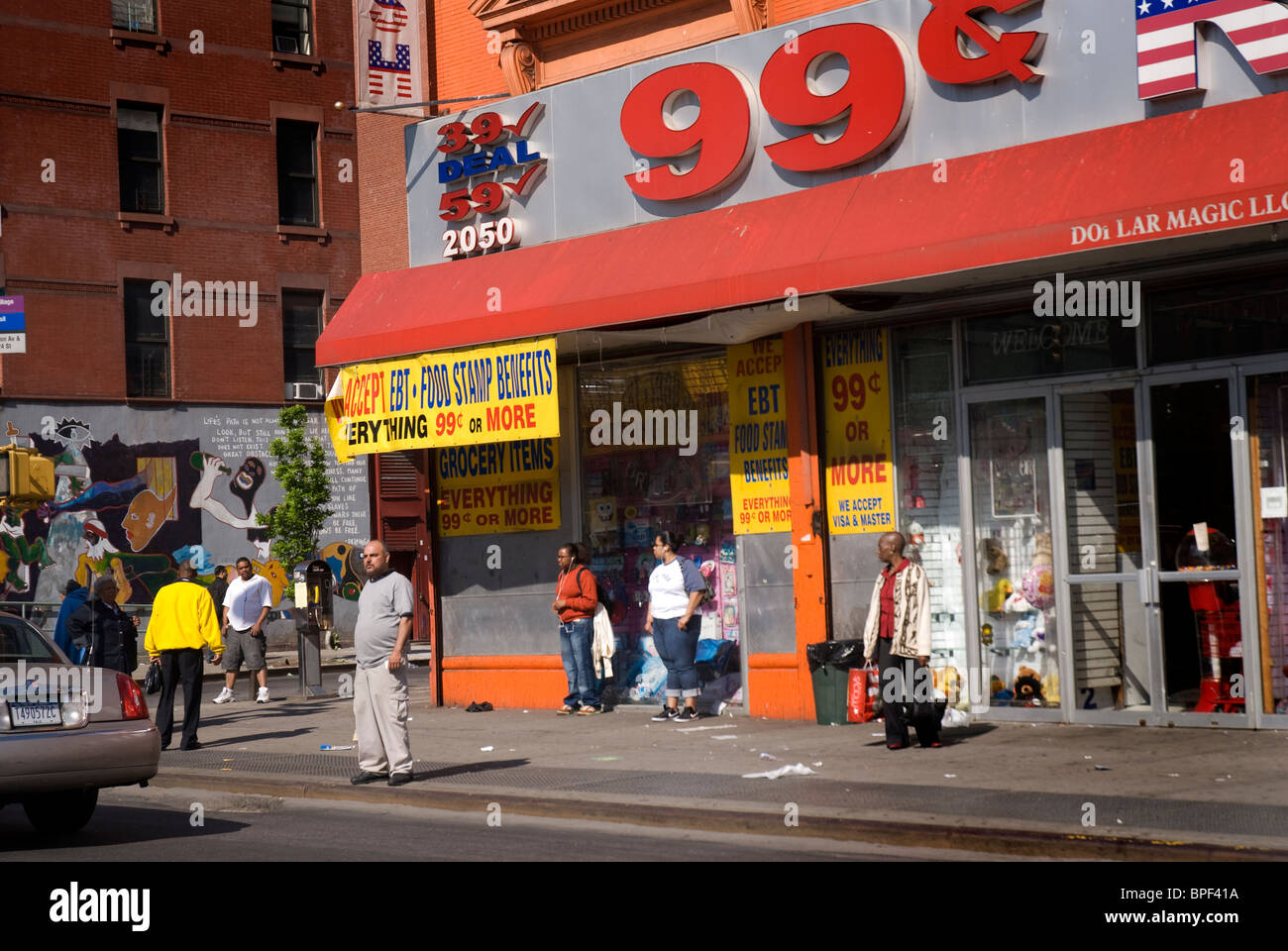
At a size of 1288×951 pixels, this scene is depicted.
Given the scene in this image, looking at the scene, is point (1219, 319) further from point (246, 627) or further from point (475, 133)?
point (246, 627)

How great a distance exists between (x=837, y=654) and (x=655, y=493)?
11.0 ft

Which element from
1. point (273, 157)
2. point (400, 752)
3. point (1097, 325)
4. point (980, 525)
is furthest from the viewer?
point (273, 157)

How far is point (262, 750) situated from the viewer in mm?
14805

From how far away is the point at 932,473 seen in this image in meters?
14.5

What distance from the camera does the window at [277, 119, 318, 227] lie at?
33281mm

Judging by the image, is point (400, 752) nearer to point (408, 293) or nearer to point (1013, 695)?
point (1013, 695)

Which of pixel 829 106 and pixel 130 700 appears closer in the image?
pixel 130 700

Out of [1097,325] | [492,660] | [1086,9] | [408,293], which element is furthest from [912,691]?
[408,293]

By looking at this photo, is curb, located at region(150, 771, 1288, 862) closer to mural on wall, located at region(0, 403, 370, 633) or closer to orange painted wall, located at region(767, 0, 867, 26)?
orange painted wall, located at region(767, 0, 867, 26)

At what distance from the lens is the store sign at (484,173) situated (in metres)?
16.9

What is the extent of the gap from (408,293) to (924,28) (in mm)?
6689

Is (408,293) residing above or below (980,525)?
above

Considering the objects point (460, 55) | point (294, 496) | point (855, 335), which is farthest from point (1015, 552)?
point (294, 496)

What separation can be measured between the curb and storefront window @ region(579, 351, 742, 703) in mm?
5164
